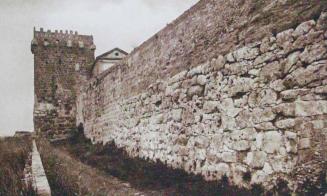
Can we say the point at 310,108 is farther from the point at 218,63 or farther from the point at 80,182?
the point at 80,182

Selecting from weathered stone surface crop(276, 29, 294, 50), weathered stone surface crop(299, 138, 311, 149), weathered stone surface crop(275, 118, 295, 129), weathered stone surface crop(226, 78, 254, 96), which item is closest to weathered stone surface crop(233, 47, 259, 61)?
weathered stone surface crop(226, 78, 254, 96)

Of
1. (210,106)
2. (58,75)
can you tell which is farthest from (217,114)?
(58,75)

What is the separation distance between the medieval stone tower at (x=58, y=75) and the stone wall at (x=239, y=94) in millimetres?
14468

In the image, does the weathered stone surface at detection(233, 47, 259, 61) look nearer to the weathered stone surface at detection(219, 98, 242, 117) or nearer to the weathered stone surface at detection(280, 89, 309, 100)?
the weathered stone surface at detection(219, 98, 242, 117)

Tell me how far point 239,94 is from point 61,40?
21.1 m

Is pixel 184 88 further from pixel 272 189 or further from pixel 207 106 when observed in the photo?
pixel 272 189

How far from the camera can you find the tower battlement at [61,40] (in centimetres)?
2400

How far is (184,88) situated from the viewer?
7301 millimetres

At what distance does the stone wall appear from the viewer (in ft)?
13.8

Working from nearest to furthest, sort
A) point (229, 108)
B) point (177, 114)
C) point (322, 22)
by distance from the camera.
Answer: point (322, 22), point (229, 108), point (177, 114)

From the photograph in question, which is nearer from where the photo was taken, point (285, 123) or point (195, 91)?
point (285, 123)

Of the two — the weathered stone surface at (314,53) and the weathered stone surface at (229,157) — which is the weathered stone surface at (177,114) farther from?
the weathered stone surface at (314,53)

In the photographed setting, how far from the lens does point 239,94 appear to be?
550cm

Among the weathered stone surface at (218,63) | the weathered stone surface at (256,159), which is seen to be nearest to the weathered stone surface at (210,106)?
the weathered stone surface at (218,63)
